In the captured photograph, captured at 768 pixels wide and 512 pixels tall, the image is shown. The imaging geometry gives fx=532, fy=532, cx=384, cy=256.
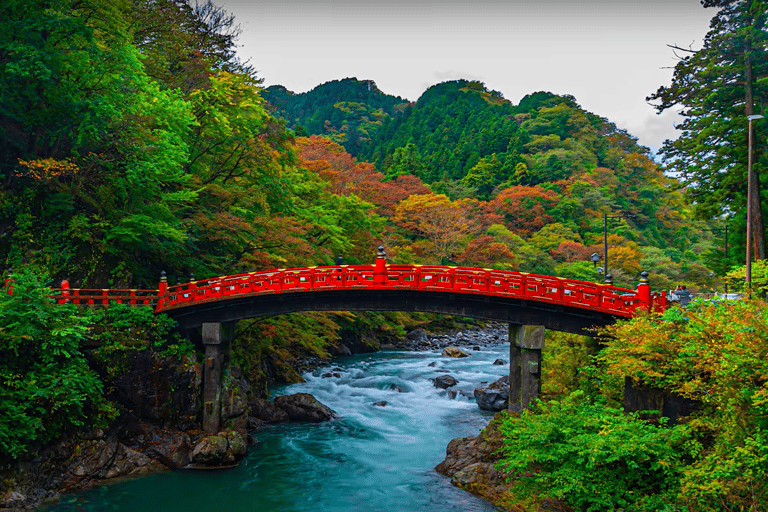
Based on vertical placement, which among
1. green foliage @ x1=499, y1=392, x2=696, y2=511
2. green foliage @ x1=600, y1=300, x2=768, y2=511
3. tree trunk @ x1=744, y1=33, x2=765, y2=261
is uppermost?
tree trunk @ x1=744, y1=33, x2=765, y2=261

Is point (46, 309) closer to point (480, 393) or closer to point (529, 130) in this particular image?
point (480, 393)

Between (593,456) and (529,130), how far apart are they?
8998 cm

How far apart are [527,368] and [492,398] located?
7965 millimetres

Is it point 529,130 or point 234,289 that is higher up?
point 529,130

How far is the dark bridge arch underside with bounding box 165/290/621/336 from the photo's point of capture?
19.8 m

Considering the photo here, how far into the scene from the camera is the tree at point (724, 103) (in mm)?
23328

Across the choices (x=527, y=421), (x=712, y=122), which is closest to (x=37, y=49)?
(x=527, y=421)

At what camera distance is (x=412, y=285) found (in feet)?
67.2

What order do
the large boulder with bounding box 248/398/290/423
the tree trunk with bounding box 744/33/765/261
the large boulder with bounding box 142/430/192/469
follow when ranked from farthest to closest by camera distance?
the large boulder with bounding box 248/398/290/423 < the tree trunk with bounding box 744/33/765/261 < the large boulder with bounding box 142/430/192/469

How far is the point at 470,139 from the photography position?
98500mm

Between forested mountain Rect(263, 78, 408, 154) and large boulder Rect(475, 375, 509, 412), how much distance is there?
95349 millimetres

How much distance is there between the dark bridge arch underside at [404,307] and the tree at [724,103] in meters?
9.58

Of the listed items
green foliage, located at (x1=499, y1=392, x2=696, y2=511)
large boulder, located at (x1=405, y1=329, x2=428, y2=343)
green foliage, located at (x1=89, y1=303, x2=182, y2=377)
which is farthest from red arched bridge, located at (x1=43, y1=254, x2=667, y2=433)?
large boulder, located at (x1=405, y1=329, x2=428, y2=343)

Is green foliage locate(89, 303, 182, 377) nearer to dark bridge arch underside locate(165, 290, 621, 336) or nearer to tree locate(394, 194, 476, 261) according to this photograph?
dark bridge arch underside locate(165, 290, 621, 336)
